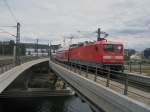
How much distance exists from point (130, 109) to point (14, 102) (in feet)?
127

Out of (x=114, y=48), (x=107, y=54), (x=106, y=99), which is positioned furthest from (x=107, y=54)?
(x=106, y=99)

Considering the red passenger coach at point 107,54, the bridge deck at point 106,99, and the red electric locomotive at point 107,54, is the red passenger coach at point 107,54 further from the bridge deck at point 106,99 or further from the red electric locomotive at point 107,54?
the bridge deck at point 106,99

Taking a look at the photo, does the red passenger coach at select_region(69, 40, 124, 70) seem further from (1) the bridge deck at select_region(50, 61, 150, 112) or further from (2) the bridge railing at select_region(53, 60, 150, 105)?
(1) the bridge deck at select_region(50, 61, 150, 112)

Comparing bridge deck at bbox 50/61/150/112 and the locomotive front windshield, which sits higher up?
the locomotive front windshield

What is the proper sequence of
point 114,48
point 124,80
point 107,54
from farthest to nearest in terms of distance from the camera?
point 114,48 → point 107,54 → point 124,80

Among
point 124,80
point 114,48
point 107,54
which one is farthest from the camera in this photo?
point 114,48

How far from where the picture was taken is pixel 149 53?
10075 cm

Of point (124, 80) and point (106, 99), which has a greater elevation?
point (124, 80)

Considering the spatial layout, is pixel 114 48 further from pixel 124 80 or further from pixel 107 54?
pixel 124 80

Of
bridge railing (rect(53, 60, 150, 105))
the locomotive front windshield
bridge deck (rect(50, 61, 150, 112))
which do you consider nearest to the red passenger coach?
the locomotive front windshield

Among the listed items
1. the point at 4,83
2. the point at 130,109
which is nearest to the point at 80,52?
the point at 4,83

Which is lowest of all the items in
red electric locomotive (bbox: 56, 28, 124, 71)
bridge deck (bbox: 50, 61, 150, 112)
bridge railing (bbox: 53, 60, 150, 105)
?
bridge deck (bbox: 50, 61, 150, 112)

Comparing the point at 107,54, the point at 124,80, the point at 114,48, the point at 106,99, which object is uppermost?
the point at 114,48

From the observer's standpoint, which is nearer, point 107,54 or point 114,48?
point 107,54
